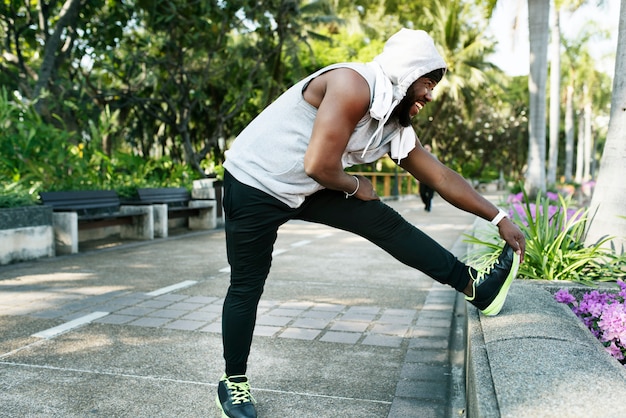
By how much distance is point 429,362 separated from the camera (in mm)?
3754

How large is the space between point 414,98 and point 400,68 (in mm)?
158

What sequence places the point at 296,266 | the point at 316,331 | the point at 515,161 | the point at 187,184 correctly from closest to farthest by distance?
the point at 316,331
the point at 296,266
the point at 187,184
the point at 515,161

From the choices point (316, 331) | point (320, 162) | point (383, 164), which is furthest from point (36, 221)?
point (383, 164)

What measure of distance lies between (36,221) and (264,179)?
6.17 m

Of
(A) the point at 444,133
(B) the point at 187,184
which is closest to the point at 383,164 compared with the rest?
(A) the point at 444,133

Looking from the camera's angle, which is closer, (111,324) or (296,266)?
(111,324)

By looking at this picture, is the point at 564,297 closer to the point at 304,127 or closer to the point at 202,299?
the point at 304,127

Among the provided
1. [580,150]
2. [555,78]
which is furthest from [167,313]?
[580,150]

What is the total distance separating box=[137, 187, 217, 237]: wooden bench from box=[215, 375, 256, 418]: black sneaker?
27.3 ft

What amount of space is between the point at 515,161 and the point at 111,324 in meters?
51.2

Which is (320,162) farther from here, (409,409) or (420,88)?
(409,409)

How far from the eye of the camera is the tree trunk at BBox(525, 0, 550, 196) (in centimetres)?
1146

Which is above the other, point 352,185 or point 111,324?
point 352,185

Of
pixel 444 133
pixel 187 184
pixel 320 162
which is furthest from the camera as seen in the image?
pixel 444 133
